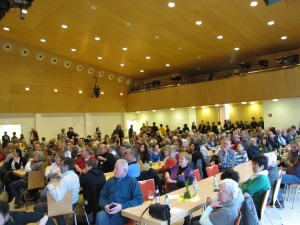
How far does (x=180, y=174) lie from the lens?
164 inches

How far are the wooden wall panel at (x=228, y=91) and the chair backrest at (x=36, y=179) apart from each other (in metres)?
10.4

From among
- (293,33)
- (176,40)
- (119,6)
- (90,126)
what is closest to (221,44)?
(176,40)

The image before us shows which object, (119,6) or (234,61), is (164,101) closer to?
(234,61)

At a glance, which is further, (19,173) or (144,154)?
(144,154)

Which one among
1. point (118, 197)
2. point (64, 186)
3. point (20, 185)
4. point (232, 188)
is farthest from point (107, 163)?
point (232, 188)

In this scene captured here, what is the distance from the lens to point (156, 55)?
13.2m

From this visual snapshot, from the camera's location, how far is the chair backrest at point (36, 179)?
5359 mm

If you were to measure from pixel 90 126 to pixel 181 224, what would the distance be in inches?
550

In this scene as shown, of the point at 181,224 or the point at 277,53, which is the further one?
the point at 277,53

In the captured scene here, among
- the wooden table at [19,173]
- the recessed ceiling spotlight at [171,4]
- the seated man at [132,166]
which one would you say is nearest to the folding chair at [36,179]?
the wooden table at [19,173]

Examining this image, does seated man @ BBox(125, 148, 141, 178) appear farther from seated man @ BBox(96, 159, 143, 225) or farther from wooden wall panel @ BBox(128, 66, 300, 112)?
wooden wall panel @ BBox(128, 66, 300, 112)

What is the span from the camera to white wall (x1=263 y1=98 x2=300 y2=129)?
40.8 feet

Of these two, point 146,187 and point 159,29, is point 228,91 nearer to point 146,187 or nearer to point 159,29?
A: point 159,29

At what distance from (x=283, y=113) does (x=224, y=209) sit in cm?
1183
